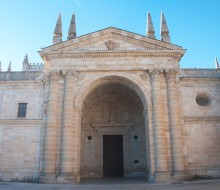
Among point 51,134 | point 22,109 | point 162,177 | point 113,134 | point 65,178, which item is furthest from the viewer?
point 113,134

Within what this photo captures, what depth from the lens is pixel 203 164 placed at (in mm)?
16438

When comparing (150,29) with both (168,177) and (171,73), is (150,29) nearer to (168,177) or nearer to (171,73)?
(171,73)

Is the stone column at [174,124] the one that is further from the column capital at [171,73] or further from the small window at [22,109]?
the small window at [22,109]

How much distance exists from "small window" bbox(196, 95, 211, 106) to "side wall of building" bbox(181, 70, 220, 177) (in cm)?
15

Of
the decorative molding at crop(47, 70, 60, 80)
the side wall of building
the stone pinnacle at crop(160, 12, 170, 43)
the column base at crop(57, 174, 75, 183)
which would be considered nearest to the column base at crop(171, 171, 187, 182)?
the side wall of building

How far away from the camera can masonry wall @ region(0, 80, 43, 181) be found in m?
16.4

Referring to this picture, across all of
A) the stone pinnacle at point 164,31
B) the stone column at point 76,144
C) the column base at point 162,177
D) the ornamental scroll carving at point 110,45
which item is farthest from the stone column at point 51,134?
the stone pinnacle at point 164,31

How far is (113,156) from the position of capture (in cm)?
2175

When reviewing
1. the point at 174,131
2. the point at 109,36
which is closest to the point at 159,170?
the point at 174,131

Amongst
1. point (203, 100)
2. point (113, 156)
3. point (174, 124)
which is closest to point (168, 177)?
point (174, 124)

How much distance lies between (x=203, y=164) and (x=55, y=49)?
43.3 feet

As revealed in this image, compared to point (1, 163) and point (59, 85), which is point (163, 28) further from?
point (1, 163)

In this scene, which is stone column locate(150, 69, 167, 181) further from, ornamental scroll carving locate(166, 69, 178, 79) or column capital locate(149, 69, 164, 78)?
ornamental scroll carving locate(166, 69, 178, 79)

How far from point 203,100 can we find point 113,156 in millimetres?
9007
